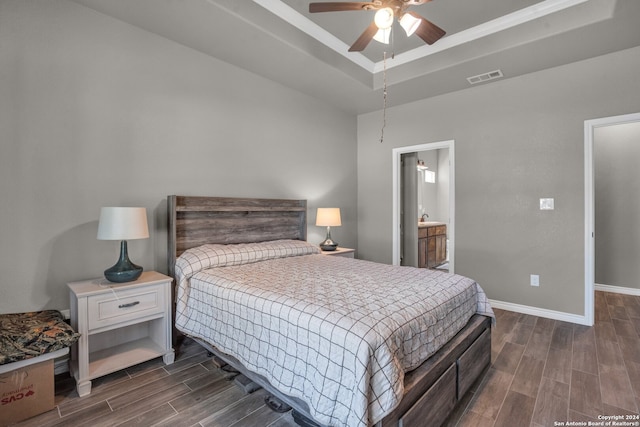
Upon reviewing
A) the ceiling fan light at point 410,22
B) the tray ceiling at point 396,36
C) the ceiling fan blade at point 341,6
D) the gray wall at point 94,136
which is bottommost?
the gray wall at point 94,136

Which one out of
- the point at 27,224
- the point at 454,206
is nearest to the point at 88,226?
the point at 27,224

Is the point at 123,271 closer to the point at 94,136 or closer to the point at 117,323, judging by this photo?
the point at 117,323

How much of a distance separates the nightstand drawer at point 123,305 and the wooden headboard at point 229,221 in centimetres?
41

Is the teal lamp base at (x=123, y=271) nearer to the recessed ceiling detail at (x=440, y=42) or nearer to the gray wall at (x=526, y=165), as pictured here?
the recessed ceiling detail at (x=440, y=42)

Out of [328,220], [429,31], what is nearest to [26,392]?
[328,220]

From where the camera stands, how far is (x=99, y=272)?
2381mm

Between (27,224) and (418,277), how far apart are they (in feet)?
8.98

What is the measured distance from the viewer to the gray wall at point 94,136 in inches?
80.9

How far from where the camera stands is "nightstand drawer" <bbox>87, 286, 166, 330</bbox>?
77.7 inches

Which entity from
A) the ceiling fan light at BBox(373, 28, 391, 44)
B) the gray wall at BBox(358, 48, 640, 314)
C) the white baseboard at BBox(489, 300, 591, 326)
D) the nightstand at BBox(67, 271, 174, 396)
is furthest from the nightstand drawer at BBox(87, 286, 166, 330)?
the white baseboard at BBox(489, 300, 591, 326)

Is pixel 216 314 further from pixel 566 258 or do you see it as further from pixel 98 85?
pixel 566 258

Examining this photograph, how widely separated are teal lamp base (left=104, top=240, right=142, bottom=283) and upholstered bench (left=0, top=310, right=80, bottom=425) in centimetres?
38

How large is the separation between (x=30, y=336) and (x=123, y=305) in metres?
0.48

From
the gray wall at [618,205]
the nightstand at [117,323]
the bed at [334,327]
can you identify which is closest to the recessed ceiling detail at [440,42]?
the bed at [334,327]
